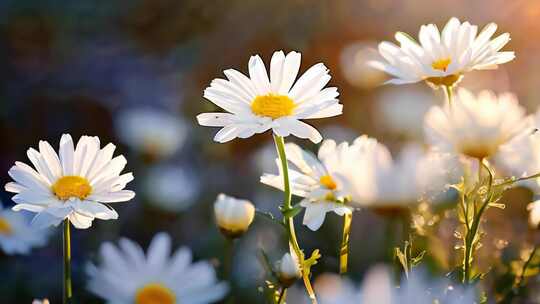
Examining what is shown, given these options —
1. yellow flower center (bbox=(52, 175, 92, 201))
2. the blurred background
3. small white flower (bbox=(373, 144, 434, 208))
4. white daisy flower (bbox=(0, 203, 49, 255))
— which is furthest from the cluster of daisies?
white daisy flower (bbox=(0, 203, 49, 255))

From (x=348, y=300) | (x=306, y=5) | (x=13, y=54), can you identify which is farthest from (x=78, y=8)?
(x=348, y=300)

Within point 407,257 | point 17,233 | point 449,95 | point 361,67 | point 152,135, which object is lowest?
point 407,257

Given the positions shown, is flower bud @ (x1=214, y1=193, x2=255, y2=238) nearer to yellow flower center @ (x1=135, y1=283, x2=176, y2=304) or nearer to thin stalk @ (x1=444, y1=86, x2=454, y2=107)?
yellow flower center @ (x1=135, y1=283, x2=176, y2=304)

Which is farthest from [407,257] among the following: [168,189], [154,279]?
[168,189]

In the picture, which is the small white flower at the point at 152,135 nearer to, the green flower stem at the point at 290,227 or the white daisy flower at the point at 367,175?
the green flower stem at the point at 290,227

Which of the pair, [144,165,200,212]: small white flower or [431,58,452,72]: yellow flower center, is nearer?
[431,58,452,72]: yellow flower center

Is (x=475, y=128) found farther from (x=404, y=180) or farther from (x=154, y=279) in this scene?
(x=154, y=279)

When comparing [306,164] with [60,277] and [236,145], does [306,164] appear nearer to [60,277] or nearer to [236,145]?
[60,277]
